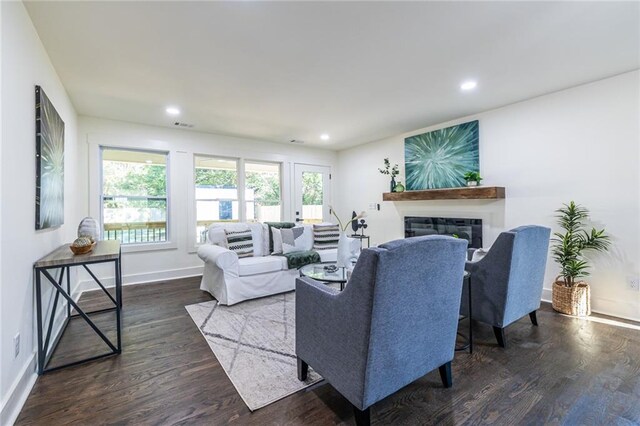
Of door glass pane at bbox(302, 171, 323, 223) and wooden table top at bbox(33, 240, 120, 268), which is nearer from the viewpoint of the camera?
wooden table top at bbox(33, 240, 120, 268)

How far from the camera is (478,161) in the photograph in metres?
4.00

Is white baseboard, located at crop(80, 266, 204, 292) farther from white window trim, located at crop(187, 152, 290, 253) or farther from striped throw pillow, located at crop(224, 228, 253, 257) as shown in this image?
striped throw pillow, located at crop(224, 228, 253, 257)

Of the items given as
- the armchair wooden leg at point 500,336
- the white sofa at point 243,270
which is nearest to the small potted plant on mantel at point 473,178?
the white sofa at point 243,270

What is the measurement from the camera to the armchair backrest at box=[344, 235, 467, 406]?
1277mm

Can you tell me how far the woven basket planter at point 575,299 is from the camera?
9.55ft

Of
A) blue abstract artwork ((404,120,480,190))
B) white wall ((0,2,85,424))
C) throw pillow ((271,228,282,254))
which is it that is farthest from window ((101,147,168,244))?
blue abstract artwork ((404,120,480,190))

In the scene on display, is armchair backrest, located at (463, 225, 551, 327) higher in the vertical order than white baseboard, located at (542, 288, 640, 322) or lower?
higher

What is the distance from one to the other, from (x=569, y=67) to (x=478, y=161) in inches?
57.8

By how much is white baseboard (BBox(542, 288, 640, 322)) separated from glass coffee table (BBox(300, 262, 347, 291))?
2.74m

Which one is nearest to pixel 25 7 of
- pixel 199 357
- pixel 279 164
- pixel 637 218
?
pixel 199 357

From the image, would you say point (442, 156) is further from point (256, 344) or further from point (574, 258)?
point (256, 344)

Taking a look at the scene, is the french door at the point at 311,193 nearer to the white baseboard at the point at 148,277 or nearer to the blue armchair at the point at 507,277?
the white baseboard at the point at 148,277

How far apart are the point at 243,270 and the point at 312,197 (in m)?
3.07

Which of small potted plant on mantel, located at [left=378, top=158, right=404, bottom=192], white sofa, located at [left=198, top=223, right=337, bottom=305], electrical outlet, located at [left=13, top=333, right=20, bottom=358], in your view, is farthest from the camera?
small potted plant on mantel, located at [left=378, top=158, right=404, bottom=192]
